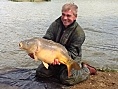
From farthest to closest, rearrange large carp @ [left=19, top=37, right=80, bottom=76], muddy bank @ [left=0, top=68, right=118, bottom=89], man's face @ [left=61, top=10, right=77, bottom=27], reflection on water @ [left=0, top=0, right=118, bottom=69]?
reflection on water @ [left=0, top=0, right=118, bottom=69], muddy bank @ [left=0, top=68, right=118, bottom=89], man's face @ [left=61, top=10, right=77, bottom=27], large carp @ [left=19, top=37, right=80, bottom=76]

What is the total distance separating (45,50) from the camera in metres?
5.48

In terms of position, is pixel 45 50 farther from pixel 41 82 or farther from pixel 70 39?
pixel 41 82

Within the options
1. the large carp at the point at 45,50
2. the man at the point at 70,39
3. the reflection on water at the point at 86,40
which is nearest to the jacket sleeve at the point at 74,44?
the man at the point at 70,39

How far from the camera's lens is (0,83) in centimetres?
643

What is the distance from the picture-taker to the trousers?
6.45m

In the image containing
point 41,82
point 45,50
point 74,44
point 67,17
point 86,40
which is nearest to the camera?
point 45,50

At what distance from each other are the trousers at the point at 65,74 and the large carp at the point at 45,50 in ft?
2.34

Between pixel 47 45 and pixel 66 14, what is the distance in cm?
95

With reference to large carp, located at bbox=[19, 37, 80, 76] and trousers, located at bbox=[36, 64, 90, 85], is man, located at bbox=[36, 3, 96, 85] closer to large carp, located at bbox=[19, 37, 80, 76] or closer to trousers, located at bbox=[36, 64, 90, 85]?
trousers, located at bbox=[36, 64, 90, 85]

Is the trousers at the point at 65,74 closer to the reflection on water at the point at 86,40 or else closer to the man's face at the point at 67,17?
the man's face at the point at 67,17

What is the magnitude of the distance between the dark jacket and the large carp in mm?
704

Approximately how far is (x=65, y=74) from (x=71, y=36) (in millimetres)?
884

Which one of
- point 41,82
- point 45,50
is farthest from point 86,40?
point 45,50

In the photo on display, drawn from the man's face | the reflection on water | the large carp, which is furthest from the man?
the reflection on water
